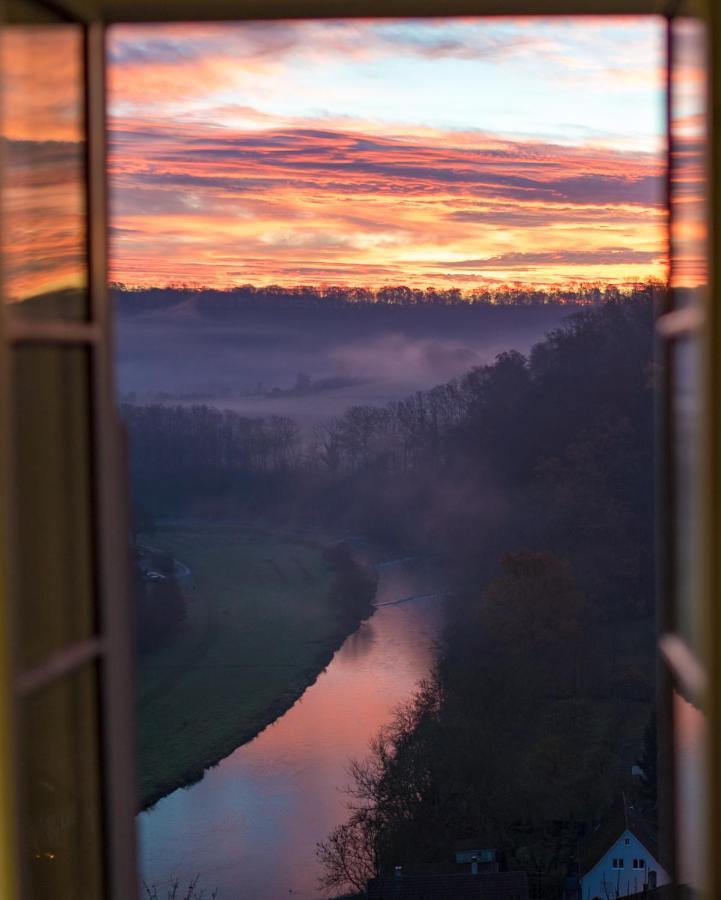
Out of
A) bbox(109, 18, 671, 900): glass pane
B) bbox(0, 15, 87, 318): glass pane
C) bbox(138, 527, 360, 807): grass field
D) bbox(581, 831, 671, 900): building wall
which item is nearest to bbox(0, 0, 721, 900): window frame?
bbox(0, 15, 87, 318): glass pane

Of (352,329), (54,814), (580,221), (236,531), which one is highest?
(580,221)

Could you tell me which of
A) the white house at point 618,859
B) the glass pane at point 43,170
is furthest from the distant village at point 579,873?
the glass pane at point 43,170

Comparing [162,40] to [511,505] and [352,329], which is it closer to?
[352,329]

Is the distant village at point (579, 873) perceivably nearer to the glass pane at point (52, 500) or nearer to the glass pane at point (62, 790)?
the glass pane at point (62, 790)

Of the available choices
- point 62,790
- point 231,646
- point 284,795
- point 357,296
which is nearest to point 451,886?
point 284,795

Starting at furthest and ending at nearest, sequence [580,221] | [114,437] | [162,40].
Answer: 1. [580,221]
2. [162,40]
3. [114,437]

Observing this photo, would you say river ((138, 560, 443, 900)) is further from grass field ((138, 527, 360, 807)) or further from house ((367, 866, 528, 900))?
house ((367, 866, 528, 900))

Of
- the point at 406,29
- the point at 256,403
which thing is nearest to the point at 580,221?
the point at 406,29
